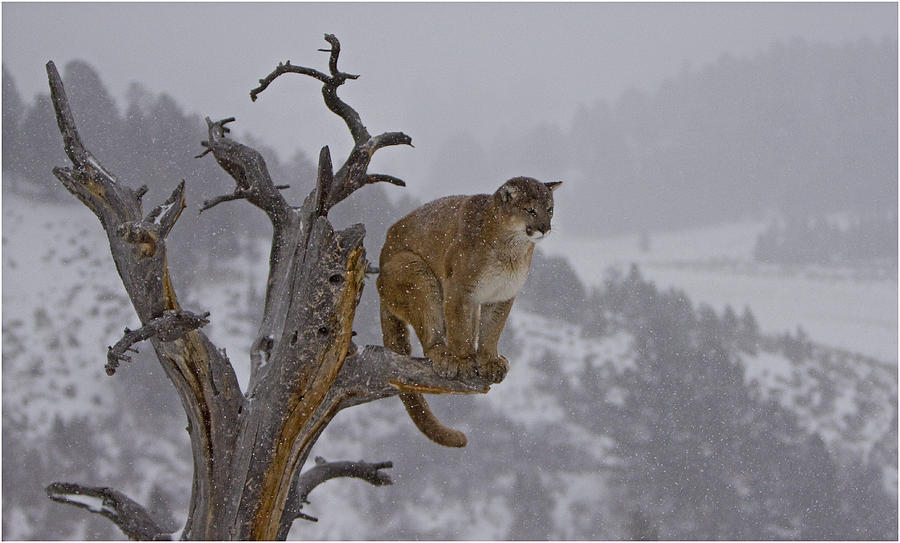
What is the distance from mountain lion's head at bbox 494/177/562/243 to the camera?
278 centimetres

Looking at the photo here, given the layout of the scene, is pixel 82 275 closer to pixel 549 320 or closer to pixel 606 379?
pixel 549 320

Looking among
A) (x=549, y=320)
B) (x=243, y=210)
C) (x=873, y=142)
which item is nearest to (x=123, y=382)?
(x=243, y=210)

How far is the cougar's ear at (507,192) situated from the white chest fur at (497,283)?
0.86ft

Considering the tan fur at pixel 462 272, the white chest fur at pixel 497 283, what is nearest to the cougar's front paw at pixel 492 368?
the tan fur at pixel 462 272

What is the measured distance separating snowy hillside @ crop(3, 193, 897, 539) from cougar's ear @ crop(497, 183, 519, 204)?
7.48 metres

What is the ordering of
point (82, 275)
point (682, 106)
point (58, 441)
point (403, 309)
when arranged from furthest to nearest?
point (682, 106)
point (82, 275)
point (58, 441)
point (403, 309)

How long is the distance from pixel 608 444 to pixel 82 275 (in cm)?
828

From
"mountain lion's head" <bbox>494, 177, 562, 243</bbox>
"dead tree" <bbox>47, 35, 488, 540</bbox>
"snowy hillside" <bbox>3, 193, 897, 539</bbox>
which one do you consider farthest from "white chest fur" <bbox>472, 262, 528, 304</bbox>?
"snowy hillside" <bbox>3, 193, 897, 539</bbox>

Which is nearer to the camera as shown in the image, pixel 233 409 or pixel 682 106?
pixel 233 409

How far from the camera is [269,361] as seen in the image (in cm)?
293

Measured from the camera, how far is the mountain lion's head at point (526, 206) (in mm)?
2781

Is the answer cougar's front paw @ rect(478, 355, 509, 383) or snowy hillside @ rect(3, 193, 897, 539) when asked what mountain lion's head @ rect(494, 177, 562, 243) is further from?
snowy hillside @ rect(3, 193, 897, 539)

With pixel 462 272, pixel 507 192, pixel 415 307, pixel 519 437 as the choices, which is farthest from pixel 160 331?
pixel 519 437

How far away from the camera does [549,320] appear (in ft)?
39.8
